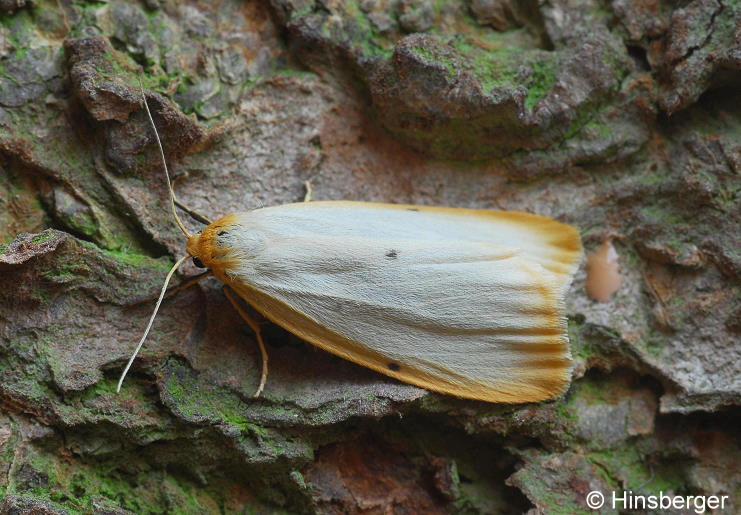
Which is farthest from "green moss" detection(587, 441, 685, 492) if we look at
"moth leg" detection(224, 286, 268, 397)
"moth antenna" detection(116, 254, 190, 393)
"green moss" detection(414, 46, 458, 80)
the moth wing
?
"moth antenna" detection(116, 254, 190, 393)

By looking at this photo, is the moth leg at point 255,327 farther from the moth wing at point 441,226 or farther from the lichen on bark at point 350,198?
the moth wing at point 441,226

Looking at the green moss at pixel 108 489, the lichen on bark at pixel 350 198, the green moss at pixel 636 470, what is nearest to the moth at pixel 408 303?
the lichen on bark at pixel 350 198

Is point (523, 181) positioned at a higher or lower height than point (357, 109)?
lower

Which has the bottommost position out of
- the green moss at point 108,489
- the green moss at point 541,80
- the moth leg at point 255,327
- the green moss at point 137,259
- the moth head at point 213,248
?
the green moss at point 108,489

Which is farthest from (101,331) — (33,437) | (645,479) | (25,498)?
(645,479)

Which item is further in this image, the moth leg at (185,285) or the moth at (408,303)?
the moth leg at (185,285)

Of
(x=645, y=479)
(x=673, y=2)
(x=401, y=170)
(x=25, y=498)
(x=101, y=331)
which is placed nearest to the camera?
(x=25, y=498)

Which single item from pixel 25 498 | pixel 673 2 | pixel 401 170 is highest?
pixel 673 2

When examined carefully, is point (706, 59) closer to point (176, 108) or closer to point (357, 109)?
point (357, 109)

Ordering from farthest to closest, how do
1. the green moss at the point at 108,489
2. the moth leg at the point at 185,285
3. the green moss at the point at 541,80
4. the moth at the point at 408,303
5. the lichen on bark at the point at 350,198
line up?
1. the green moss at the point at 541,80
2. the moth leg at the point at 185,285
3. the moth at the point at 408,303
4. the lichen on bark at the point at 350,198
5. the green moss at the point at 108,489
